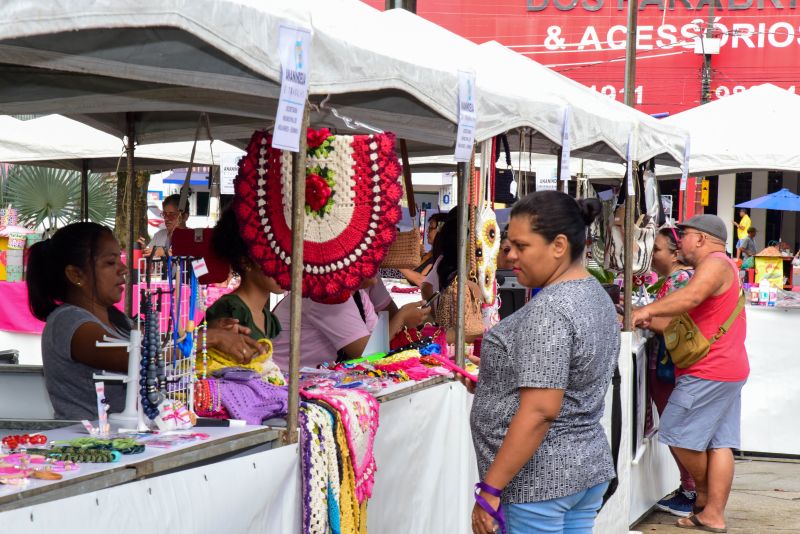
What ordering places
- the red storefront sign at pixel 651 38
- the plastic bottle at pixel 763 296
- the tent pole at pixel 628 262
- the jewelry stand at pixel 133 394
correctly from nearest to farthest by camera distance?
the jewelry stand at pixel 133 394 < the tent pole at pixel 628 262 < the plastic bottle at pixel 763 296 < the red storefront sign at pixel 651 38

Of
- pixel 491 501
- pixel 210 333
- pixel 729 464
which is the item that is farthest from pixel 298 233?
pixel 729 464

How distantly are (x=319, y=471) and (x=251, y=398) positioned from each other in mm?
304

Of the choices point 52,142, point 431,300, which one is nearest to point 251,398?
point 431,300

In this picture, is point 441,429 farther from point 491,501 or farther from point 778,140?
point 778,140

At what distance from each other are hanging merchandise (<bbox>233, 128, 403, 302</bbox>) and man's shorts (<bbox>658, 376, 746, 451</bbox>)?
3.59m

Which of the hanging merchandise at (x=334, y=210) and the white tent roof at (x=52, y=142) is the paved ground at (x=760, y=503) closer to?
the white tent roof at (x=52, y=142)

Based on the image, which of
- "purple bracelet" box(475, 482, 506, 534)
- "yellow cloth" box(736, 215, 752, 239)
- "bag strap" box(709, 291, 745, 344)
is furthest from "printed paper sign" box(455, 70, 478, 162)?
"yellow cloth" box(736, 215, 752, 239)

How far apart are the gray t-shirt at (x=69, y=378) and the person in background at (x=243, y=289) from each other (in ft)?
1.48

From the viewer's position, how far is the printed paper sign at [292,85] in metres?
2.97

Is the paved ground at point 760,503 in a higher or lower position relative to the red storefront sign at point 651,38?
lower

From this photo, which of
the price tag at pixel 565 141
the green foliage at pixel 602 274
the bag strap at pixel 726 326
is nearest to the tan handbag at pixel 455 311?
the price tag at pixel 565 141

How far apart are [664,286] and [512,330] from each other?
4359 millimetres

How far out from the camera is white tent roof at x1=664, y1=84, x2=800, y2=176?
9.67 m

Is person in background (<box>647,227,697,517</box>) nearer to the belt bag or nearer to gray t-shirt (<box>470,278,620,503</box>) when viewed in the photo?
the belt bag
